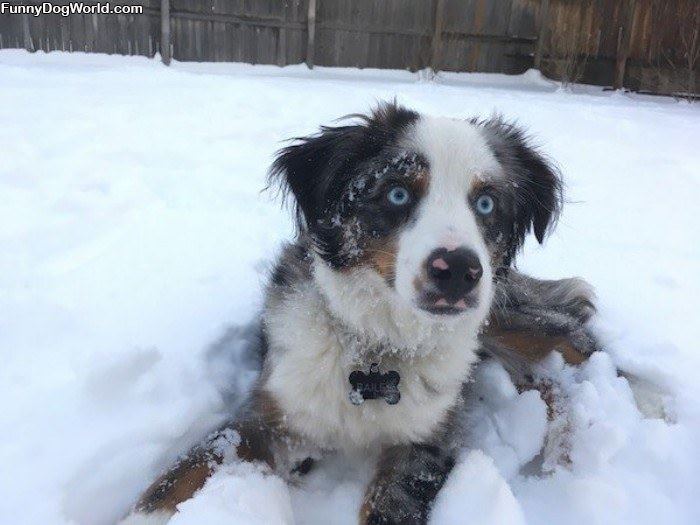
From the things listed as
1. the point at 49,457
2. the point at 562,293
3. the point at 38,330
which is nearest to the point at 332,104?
the point at 562,293

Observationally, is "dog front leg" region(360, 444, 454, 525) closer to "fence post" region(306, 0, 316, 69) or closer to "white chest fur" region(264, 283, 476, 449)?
"white chest fur" region(264, 283, 476, 449)

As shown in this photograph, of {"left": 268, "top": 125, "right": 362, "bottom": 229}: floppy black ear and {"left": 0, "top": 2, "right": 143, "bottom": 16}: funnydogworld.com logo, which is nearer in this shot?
{"left": 268, "top": 125, "right": 362, "bottom": 229}: floppy black ear

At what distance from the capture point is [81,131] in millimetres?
5270

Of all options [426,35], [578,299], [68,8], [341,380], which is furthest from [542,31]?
[341,380]

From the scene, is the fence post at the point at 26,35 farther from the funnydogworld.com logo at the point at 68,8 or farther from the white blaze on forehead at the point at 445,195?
the white blaze on forehead at the point at 445,195

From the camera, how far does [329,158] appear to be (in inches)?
97.0

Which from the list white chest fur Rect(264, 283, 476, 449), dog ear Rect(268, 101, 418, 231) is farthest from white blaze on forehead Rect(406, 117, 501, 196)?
white chest fur Rect(264, 283, 476, 449)

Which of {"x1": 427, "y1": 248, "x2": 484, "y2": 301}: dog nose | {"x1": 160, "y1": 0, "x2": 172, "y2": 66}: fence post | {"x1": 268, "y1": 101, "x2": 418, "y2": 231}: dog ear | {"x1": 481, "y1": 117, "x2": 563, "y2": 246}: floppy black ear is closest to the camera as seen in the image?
{"x1": 427, "y1": 248, "x2": 484, "y2": 301}: dog nose

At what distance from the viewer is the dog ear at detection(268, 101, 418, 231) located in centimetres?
244

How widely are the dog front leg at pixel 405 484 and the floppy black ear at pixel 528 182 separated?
1.03m

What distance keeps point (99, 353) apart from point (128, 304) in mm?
462

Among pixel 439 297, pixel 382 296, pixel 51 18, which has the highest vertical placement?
pixel 51 18

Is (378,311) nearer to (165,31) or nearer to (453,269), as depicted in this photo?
(453,269)

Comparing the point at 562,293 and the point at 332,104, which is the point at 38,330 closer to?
the point at 562,293
